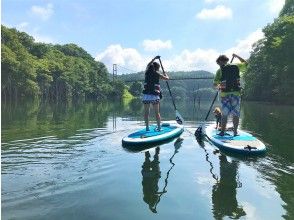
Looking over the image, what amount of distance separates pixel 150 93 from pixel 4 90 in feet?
211

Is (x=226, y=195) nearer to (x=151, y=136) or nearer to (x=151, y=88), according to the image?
(x=151, y=136)

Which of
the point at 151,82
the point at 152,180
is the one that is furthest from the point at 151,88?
the point at 152,180

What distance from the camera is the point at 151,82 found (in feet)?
43.5

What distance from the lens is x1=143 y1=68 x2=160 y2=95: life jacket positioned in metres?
13.2

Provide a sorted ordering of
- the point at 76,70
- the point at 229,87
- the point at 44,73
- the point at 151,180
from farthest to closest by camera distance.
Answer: the point at 76,70, the point at 44,73, the point at 229,87, the point at 151,180

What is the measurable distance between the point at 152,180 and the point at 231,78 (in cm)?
586

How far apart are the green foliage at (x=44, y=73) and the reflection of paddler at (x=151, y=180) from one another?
56054 mm

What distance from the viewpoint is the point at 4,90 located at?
7144cm

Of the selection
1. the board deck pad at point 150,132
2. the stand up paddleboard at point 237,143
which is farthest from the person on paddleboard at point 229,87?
the board deck pad at point 150,132

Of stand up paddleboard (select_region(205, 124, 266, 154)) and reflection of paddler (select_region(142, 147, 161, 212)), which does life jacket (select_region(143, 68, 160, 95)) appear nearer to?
Result: stand up paddleboard (select_region(205, 124, 266, 154))

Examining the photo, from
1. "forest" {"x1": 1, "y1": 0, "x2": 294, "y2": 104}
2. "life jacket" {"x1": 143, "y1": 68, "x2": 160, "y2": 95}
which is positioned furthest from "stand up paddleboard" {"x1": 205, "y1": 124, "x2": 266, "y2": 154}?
"forest" {"x1": 1, "y1": 0, "x2": 294, "y2": 104}

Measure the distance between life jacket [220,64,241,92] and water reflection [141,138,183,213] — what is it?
304cm

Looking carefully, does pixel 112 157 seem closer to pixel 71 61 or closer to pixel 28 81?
pixel 28 81

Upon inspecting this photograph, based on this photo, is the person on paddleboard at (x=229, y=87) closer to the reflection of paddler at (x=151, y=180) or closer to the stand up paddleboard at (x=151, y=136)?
the stand up paddleboard at (x=151, y=136)
